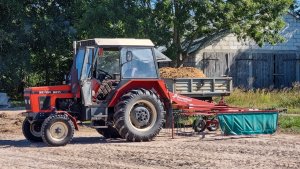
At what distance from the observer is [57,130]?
1484 cm

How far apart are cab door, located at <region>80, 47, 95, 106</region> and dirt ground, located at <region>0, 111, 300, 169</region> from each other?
1.09 m

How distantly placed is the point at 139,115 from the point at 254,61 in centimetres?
1808

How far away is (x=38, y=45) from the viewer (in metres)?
34.5

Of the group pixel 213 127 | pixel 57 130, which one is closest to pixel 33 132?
pixel 57 130

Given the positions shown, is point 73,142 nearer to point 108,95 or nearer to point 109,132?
point 109,132

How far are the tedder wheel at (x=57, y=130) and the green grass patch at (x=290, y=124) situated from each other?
245 inches

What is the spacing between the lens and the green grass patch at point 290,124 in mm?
17763

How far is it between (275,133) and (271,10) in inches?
486

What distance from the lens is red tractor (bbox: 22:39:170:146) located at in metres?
15.3

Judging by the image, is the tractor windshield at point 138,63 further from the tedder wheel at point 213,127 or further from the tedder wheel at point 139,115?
the tedder wheel at point 213,127

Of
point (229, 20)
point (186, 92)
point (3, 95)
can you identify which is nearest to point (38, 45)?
point (3, 95)

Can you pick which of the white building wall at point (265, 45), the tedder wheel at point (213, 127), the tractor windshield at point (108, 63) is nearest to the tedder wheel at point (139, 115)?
Answer: the tractor windshield at point (108, 63)

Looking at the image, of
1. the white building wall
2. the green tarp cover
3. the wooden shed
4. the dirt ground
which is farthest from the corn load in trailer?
the white building wall

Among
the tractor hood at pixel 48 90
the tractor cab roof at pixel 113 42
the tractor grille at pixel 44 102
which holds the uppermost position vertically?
the tractor cab roof at pixel 113 42
